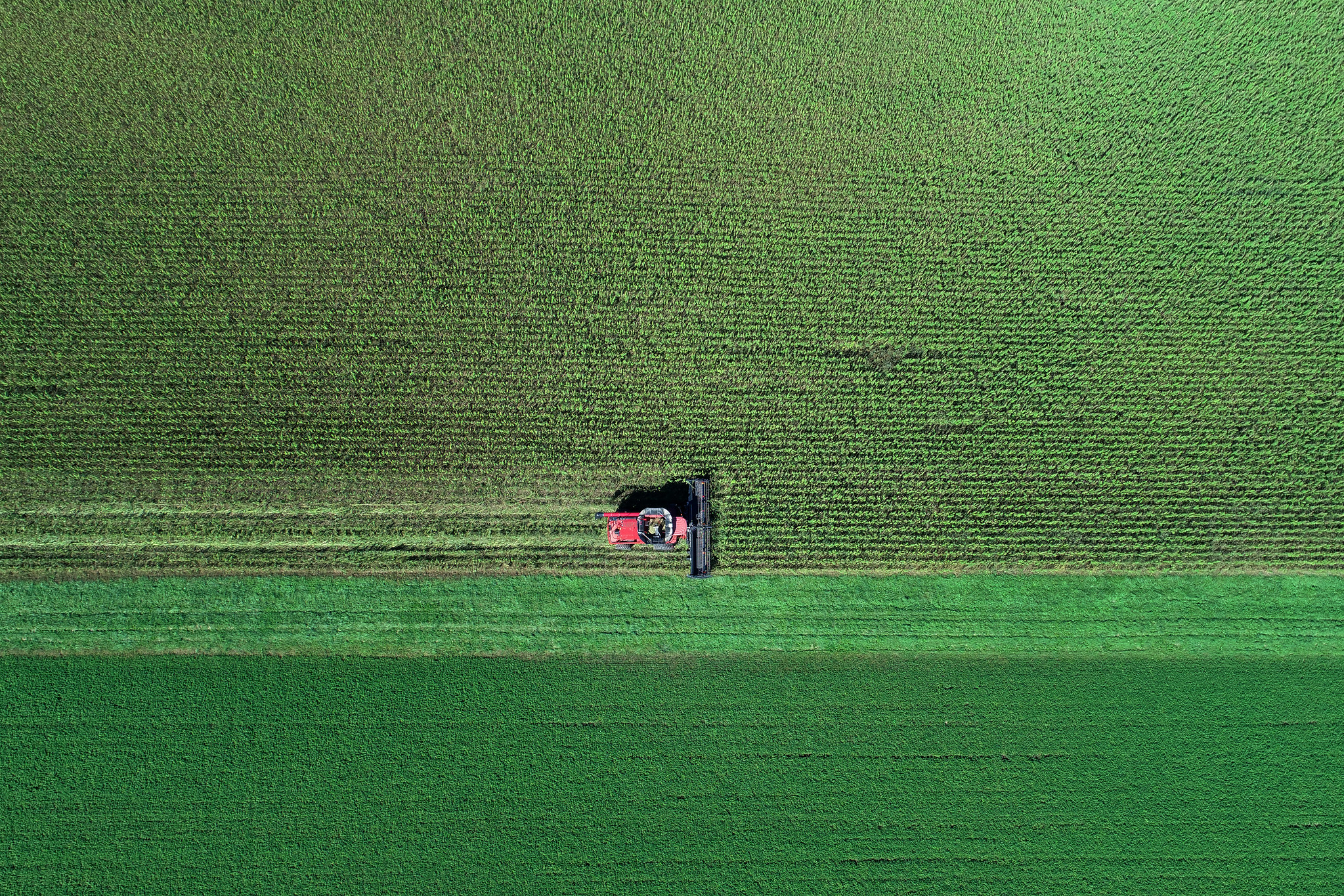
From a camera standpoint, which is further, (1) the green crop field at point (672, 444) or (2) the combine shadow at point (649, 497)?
(2) the combine shadow at point (649, 497)

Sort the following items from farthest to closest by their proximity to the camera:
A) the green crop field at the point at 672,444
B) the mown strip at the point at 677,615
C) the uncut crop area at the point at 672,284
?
the uncut crop area at the point at 672,284 → the mown strip at the point at 677,615 → the green crop field at the point at 672,444

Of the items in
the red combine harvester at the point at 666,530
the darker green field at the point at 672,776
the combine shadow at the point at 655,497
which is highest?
the combine shadow at the point at 655,497

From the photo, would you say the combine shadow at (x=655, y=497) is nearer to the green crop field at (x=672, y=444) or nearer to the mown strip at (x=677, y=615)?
the green crop field at (x=672, y=444)

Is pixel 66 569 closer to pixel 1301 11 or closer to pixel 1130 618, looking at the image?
pixel 1130 618

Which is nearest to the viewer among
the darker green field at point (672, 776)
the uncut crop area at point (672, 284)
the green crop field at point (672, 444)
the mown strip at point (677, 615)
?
the darker green field at point (672, 776)

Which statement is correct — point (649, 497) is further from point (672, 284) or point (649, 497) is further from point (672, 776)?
point (672, 776)

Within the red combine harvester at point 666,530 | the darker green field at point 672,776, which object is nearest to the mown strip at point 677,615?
the darker green field at point 672,776

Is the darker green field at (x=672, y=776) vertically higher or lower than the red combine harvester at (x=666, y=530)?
lower

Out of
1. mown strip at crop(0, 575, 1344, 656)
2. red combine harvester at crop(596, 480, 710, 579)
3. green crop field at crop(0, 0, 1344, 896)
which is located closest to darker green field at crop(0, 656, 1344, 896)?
green crop field at crop(0, 0, 1344, 896)
